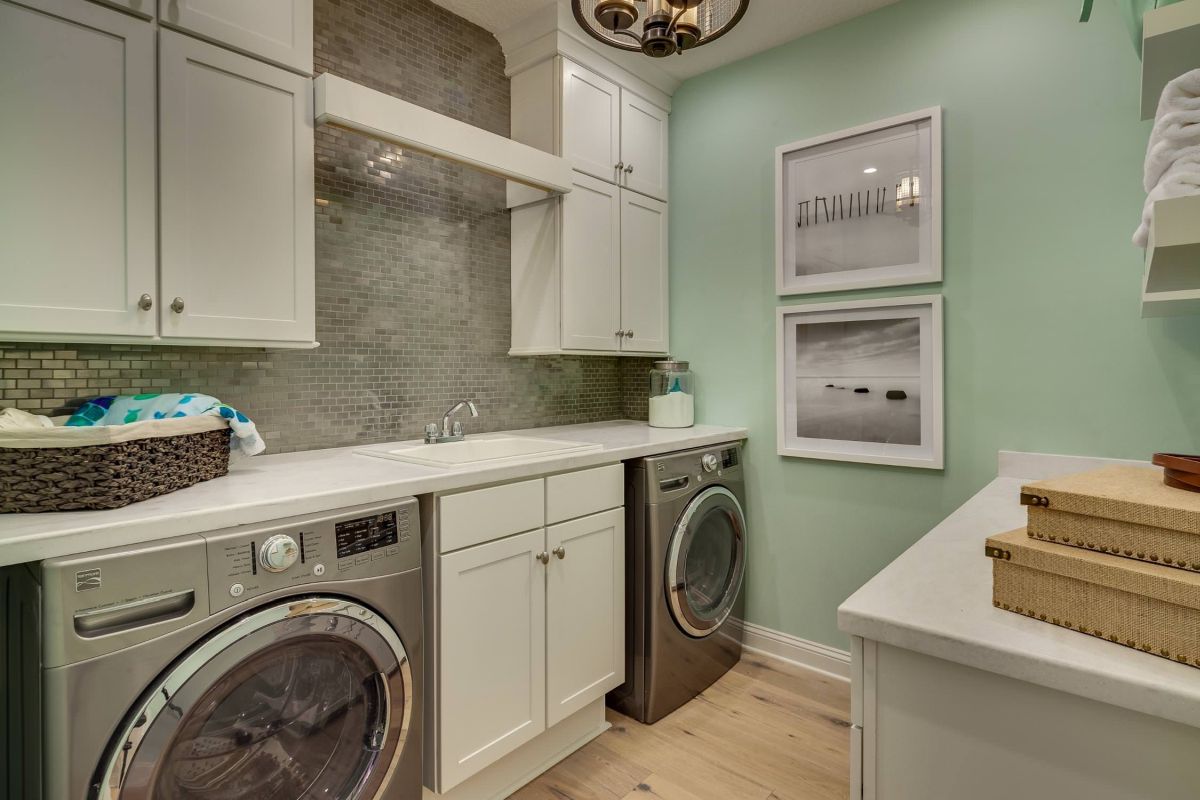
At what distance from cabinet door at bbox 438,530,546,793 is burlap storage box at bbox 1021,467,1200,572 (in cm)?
129

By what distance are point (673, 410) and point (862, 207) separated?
45.3 inches

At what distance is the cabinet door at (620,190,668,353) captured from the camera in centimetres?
279

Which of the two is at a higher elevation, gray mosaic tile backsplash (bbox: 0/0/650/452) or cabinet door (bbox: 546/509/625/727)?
gray mosaic tile backsplash (bbox: 0/0/650/452)

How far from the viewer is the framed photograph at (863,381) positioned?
231 centimetres

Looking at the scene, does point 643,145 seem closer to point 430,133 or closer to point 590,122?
point 590,122

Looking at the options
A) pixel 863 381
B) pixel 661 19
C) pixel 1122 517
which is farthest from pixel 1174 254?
pixel 863 381

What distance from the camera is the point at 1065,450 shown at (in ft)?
6.75

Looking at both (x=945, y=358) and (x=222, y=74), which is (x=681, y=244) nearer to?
(x=945, y=358)

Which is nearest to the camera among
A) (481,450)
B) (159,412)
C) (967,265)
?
(159,412)

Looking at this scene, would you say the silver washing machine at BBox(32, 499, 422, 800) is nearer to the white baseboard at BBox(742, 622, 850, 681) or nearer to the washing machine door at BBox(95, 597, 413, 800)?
the washing machine door at BBox(95, 597, 413, 800)

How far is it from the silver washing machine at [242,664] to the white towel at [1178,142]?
5.18 feet

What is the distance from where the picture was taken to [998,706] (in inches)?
31.9

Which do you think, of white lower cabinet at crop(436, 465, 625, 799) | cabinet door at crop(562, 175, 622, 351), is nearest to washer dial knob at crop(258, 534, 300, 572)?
white lower cabinet at crop(436, 465, 625, 799)

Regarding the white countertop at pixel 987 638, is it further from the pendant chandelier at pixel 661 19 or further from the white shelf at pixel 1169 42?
the pendant chandelier at pixel 661 19
